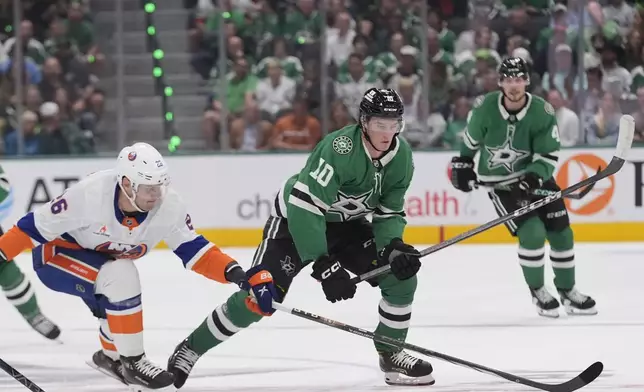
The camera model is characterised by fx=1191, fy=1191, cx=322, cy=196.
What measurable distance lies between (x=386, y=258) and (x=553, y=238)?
1.76 metres

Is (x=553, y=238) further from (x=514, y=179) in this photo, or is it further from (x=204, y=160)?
(x=204, y=160)

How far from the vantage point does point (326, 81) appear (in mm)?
8156

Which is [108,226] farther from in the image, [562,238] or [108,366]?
[562,238]

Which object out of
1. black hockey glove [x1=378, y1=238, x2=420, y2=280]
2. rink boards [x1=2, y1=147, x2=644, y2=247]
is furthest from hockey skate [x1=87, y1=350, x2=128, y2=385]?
rink boards [x1=2, y1=147, x2=644, y2=247]

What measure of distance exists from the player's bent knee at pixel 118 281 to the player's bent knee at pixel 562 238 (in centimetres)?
233

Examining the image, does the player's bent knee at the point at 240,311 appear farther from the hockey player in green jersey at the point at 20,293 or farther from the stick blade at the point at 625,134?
the stick blade at the point at 625,134

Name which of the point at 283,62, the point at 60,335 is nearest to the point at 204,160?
the point at 283,62

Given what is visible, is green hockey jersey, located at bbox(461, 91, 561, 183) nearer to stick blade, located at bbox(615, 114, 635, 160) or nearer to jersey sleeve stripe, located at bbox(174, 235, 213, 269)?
stick blade, located at bbox(615, 114, 635, 160)

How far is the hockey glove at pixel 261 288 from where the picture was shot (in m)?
3.68

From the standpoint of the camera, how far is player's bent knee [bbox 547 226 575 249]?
540 centimetres

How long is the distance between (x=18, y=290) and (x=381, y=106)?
192cm

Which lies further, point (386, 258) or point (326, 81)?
point (326, 81)

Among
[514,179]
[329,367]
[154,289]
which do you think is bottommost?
[154,289]

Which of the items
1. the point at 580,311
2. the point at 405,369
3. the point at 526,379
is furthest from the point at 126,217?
the point at 580,311
